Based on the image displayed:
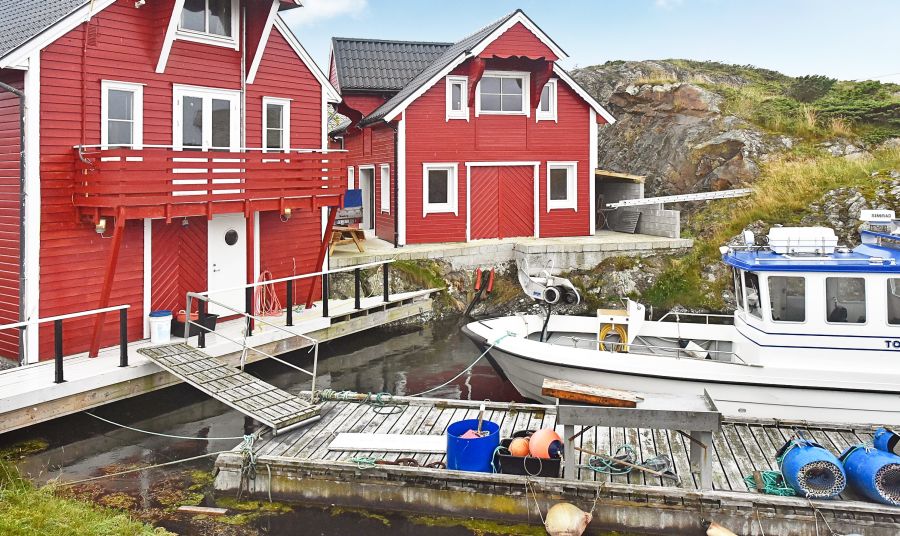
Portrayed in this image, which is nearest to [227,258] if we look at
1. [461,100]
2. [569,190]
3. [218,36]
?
[218,36]

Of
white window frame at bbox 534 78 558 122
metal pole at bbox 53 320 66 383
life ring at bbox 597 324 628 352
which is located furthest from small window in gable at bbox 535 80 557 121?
metal pole at bbox 53 320 66 383

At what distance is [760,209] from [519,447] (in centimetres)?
1710

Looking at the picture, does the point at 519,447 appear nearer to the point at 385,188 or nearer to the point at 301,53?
the point at 301,53

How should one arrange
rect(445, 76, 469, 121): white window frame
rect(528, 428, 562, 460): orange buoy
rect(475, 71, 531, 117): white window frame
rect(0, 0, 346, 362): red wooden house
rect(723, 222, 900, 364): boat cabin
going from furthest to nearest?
1. rect(475, 71, 531, 117): white window frame
2. rect(445, 76, 469, 121): white window frame
3. rect(0, 0, 346, 362): red wooden house
4. rect(723, 222, 900, 364): boat cabin
5. rect(528, 428, 562, 460): orange buoy

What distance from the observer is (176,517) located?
29.2ft

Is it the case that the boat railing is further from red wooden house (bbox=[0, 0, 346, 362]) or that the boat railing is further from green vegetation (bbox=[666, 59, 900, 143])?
green vegetation (bbox=[666, 59, 900, 143])

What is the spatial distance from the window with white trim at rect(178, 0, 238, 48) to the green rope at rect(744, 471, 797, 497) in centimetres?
1300

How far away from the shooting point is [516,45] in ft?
73.5

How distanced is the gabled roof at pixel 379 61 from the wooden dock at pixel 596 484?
1800 cm

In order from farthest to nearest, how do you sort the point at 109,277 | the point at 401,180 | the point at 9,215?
the point at 401,180 < the point at 9,215 < the point at 109,277

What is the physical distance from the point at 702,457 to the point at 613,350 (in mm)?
4595

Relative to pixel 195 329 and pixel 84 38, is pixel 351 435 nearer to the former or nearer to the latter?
pixel 195 329

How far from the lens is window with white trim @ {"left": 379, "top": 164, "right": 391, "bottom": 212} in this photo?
24234mm

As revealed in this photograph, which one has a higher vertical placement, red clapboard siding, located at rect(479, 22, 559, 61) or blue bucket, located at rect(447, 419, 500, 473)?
red clapboard siding, located at rect(479, 22, 559, 61)
